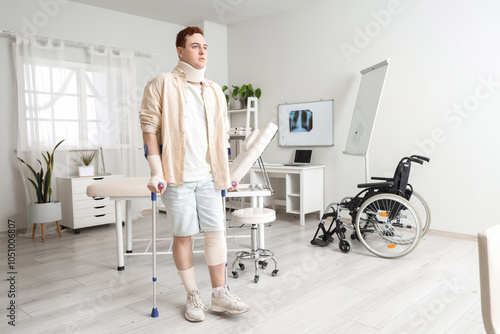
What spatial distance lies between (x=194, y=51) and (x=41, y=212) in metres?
2.79

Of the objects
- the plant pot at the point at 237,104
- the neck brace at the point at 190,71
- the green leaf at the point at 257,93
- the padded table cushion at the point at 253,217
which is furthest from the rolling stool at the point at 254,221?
the plant pot at the point at 237,104

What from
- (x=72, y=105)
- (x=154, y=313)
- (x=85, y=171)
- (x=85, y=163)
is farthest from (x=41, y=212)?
(x=154, y=313)

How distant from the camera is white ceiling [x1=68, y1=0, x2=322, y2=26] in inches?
185

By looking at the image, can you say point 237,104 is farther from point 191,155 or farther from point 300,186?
point 191,155

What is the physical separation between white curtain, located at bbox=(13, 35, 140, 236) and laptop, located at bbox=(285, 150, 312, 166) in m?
1.99

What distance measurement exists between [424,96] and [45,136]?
3907 millimetres

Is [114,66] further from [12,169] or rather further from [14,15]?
[12,169]

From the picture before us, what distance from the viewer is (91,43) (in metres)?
4.71

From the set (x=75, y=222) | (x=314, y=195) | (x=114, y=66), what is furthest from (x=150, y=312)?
(x=114, y=66)

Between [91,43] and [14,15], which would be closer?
[14,15]

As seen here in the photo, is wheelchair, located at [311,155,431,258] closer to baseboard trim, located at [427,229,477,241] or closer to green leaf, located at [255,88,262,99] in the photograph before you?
baseboard trim, located at [427,229,477,241]

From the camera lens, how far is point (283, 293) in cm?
243

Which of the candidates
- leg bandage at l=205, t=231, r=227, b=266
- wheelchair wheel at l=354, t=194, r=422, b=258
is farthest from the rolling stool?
wheelchair wheel at l=354, t=194, r=422, b=258

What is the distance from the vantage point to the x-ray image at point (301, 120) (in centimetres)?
484
